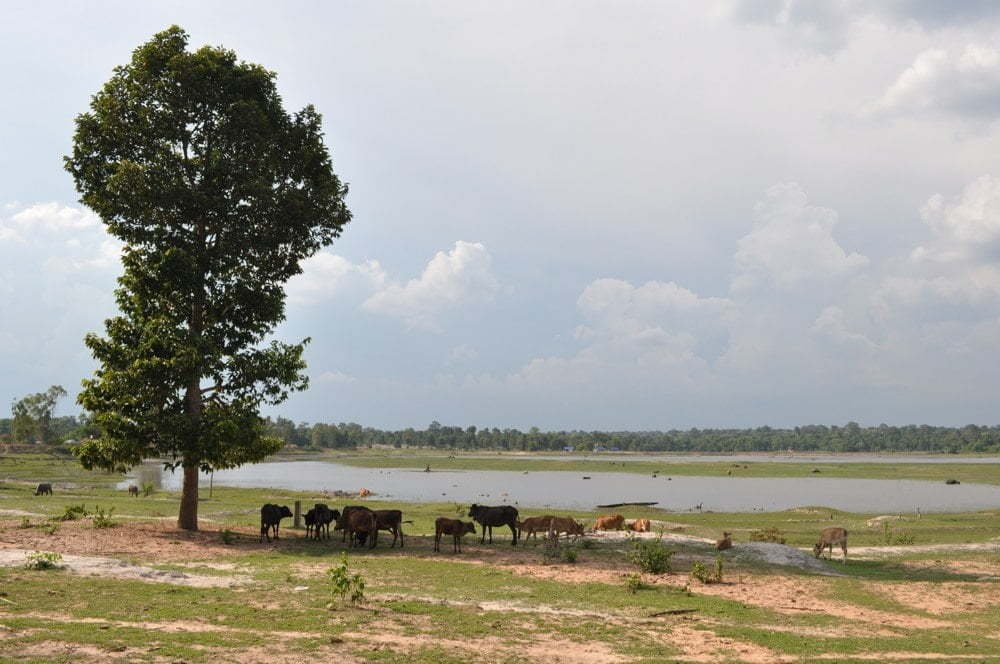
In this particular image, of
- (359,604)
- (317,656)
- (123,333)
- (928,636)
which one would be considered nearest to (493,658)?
(317,656)

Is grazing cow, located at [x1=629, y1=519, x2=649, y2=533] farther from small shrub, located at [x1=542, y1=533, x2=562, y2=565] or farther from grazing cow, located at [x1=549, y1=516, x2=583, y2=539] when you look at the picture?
small shrub, located at [x1=542, y1=533, x2=562, y2=565]

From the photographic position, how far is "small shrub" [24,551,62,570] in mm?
17781

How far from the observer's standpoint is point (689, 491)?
268 feet

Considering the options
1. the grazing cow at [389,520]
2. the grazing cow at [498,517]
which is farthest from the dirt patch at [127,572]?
the grazing cow at [498,517]

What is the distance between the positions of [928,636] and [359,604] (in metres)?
11.9

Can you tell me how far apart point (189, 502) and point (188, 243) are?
9608 millimetres

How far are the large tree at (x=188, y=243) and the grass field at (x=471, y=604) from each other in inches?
138

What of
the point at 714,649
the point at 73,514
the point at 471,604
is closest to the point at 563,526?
the point at 471,604

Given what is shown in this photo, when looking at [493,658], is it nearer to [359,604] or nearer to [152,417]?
[359,604]

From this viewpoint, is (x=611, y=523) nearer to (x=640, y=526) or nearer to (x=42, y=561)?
(x=640, y=526)

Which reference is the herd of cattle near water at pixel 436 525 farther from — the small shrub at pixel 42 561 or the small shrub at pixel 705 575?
the small shrub at pixel 42 561

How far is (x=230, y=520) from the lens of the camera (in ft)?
112

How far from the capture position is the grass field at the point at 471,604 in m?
12.4

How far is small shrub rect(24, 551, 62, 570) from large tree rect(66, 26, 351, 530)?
7.43 metres
